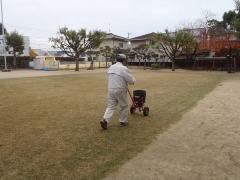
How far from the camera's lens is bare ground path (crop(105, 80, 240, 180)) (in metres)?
4.40

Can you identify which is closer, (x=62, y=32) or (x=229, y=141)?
(x=229, y=141)

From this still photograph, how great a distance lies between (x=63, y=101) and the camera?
38.4 ft

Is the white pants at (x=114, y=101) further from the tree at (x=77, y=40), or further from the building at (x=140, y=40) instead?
the building at (x=140, y=40)

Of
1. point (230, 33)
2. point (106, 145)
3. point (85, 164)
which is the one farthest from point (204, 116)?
point (230, 33)

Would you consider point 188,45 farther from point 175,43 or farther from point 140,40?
point 140,40

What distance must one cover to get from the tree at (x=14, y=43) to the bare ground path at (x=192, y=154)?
43.9 metres

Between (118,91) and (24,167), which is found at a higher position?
(118,91)

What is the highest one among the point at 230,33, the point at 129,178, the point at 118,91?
the point at 230,33

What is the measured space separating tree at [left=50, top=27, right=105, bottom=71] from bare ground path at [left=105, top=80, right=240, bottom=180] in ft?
115

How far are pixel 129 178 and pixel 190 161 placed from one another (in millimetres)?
1173

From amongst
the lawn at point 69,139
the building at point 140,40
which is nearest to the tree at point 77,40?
the building at point 140,40

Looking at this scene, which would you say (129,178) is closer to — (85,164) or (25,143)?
(85,164)

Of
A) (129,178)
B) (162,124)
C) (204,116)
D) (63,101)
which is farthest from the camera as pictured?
(63,101)

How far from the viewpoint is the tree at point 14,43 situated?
156 feet
